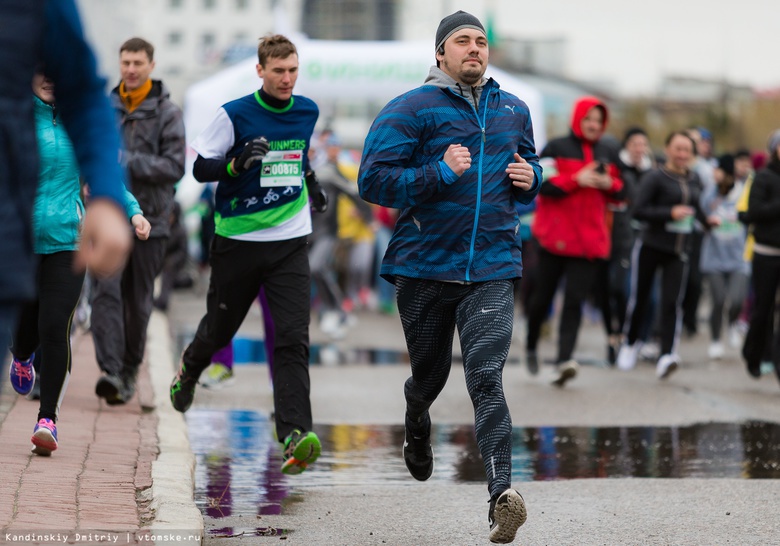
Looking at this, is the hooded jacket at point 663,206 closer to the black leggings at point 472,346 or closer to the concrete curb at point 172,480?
the concrete curb at point 172,480

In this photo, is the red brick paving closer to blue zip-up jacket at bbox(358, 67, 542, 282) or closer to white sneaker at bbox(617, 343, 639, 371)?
blue zip-up jacket at bbox(358, 67, 542, 282)

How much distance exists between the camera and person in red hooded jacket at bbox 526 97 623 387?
11109mm

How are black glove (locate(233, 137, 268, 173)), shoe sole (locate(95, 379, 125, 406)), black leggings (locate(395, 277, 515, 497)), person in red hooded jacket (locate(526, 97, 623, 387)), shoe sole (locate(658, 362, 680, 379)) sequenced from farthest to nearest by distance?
shoe sole (locate(658, 362, 680, 379))
person in red hooded jacket (locate(526, 97, 623, 387))
shoe sole (locate(95, 379, 125, 406))
black glove (locate(233, 137, 268, 173))
black leggings (locate(395, 277, 515, 497))

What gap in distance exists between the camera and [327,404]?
1006cm

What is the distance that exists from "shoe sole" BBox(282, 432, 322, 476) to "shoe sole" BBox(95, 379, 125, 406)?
2053 millimetres

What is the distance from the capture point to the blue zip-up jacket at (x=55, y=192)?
21.4 feet

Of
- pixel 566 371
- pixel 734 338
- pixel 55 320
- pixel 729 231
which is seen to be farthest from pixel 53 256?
pixel 734 338

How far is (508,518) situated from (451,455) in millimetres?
2778

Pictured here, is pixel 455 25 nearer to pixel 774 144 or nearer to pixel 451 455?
pixel 451 455

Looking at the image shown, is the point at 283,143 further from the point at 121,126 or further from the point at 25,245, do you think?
the point at 25,245

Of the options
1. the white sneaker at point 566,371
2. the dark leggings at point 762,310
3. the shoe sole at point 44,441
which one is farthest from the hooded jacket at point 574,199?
the shoe sole at point 44,441

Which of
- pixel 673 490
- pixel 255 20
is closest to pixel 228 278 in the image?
pixel 673 490

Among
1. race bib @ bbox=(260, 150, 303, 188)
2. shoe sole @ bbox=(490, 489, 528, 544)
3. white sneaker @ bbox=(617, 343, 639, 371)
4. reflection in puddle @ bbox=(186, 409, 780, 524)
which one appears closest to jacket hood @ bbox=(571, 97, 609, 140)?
white sneaker @ bbox=(617, 343, 639, 371)

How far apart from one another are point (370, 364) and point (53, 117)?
6.48 m
